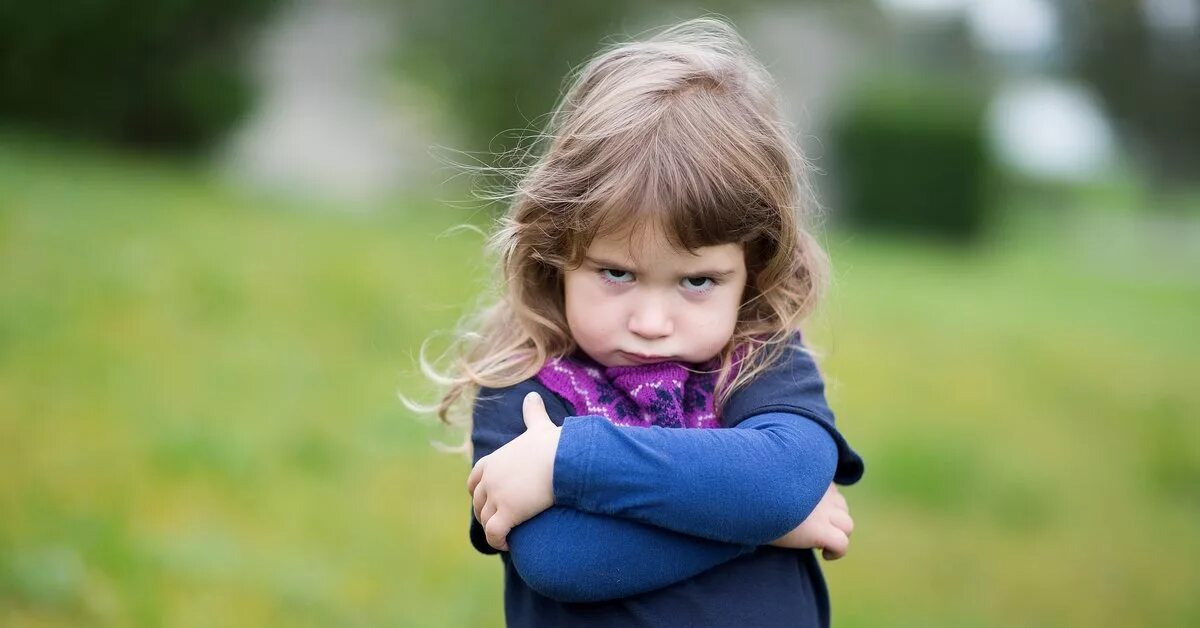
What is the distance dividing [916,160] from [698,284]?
1660 cm

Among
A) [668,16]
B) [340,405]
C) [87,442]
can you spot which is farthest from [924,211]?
[87,442]

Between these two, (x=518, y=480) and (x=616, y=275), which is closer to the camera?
(x=518, y=480)

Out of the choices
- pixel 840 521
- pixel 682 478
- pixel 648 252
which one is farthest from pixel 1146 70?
pixel 682 478

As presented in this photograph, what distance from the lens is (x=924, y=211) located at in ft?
58.5

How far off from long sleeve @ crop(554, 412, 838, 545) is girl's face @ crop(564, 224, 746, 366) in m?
0.19

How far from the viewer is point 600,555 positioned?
1.80 metres

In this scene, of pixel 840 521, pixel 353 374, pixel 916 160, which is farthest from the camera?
pixel 916 160

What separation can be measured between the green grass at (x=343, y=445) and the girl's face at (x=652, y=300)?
1.94ft

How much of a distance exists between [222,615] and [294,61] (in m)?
16.3

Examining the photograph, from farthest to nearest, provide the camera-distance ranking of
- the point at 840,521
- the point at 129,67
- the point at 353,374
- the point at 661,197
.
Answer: the point at 129,67
the point at 353,374
the point at 840,521
the point at 661,197

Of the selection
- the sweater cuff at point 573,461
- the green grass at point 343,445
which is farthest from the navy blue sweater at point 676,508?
the green grass at point 343,445

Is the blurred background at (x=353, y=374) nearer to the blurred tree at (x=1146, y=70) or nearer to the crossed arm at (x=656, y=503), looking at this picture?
the crossed arm at (x=656, y=503)

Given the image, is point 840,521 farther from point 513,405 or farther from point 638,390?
point 513,405

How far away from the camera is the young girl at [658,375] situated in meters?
1.80
